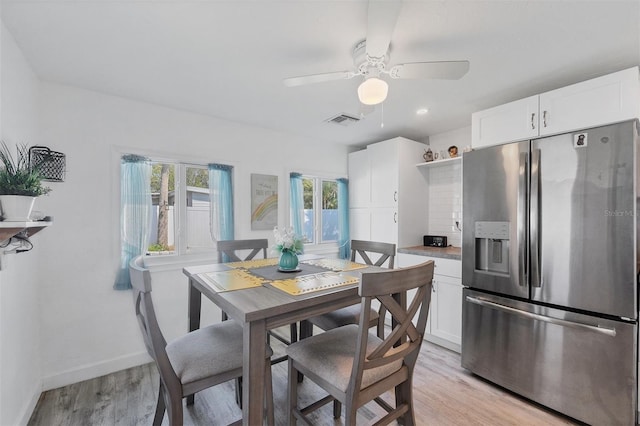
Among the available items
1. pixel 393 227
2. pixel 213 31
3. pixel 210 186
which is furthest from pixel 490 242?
pixel 210 186

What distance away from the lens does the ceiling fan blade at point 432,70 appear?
1.45 meters

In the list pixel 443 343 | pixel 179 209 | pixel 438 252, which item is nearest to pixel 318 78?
pixel 179 209

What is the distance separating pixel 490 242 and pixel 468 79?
1307 millimetres

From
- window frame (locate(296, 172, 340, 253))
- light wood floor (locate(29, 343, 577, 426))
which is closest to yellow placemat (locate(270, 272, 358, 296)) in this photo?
light wood floor (locate(29, 343, 577, 426))

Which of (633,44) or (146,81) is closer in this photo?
(633,44)

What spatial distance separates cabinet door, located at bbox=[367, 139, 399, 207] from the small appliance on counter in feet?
2.00

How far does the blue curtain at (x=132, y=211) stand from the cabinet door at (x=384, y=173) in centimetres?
259

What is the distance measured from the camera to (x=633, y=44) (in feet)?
5.44

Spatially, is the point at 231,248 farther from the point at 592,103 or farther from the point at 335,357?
the point at 592,103

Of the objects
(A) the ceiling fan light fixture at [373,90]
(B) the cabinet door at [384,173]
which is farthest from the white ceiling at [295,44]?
(B) the cabinet door at [384,173]

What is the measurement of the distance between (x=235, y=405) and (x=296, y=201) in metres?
2.25

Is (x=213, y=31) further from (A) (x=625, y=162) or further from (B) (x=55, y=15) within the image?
(A) (x=625, y=162)

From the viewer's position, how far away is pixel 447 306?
9.12 feet

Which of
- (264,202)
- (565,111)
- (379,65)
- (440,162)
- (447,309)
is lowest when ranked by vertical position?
(447,309)
